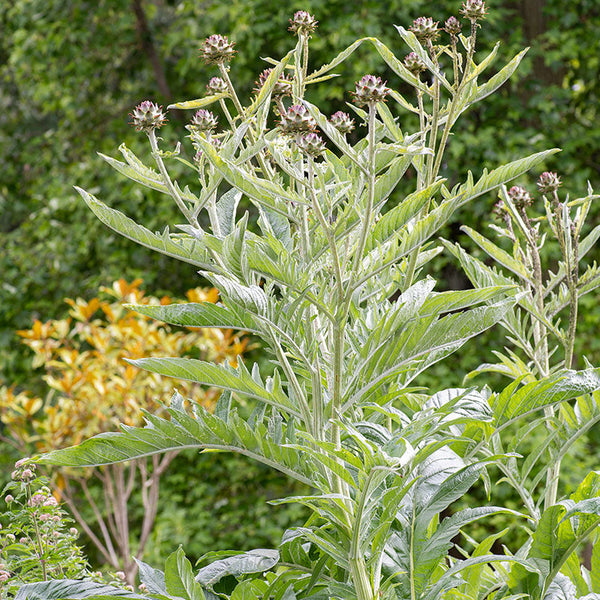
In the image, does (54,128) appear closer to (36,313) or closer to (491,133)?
(36,313)

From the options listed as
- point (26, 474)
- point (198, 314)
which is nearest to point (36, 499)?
point (26, 474)

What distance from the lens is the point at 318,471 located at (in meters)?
1.00

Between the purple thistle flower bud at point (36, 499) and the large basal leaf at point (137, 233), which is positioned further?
the purple thistle flower bud at point (36, 499)

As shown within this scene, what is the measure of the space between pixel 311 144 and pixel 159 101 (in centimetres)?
289

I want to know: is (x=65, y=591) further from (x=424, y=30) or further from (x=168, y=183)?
(x=424, y=30)

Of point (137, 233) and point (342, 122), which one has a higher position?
point (342, 122)

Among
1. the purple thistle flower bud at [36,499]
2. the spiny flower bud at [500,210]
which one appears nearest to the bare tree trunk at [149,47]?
the spiny flower bud at [500,210]

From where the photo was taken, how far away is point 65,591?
0.98 m

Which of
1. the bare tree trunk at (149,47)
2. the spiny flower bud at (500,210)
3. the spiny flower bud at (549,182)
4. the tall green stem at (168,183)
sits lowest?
the spiny flower bud at (500,210)

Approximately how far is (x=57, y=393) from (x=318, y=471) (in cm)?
290

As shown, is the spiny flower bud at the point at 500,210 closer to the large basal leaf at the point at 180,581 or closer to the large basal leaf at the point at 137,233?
the large basal leaf at the point at 137,233

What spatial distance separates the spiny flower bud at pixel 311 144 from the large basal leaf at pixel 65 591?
573mm

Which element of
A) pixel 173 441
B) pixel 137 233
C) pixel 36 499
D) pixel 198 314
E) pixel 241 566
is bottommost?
pixel 241 566

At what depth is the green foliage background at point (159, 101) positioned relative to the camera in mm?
3109
